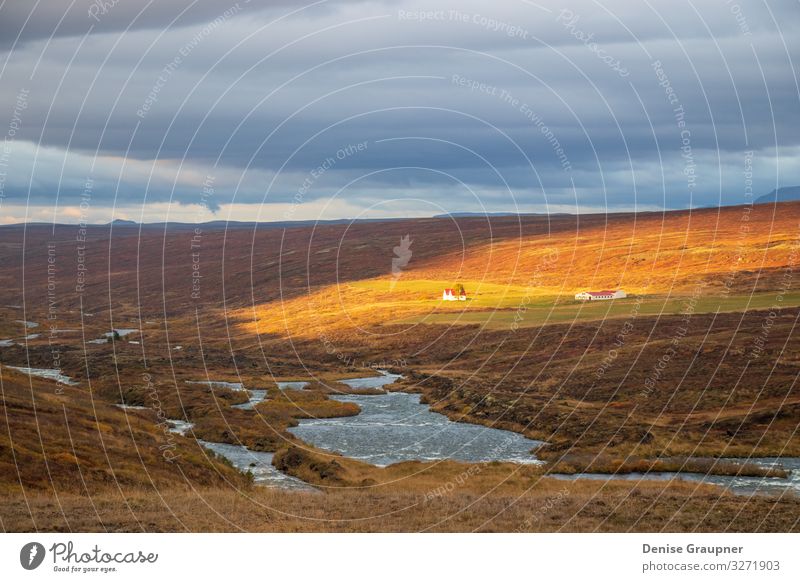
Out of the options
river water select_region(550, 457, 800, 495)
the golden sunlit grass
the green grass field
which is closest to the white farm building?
the green grass field

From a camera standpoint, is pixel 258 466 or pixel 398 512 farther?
pixel 258 466

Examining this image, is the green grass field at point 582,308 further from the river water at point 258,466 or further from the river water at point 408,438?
the river water at point 258,466

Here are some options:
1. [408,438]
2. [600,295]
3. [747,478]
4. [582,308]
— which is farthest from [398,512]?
[600,295]

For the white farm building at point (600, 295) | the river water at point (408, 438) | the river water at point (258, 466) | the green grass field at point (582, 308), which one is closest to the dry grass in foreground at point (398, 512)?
the river water at point (258, 466)


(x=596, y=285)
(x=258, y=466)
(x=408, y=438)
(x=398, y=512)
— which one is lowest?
(x=408, y=438)

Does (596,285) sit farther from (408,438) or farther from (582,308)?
(408,438)

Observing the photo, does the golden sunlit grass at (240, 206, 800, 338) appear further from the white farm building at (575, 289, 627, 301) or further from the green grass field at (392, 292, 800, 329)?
the white farm building at (575, 289, 627, 301)

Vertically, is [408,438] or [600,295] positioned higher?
[600,295]

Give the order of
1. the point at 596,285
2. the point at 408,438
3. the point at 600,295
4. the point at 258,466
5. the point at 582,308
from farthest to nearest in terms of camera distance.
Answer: the point at 596,285 < the point at 600,295 < the point at 582,308 < the point at 408,438 < the point at 258,466
